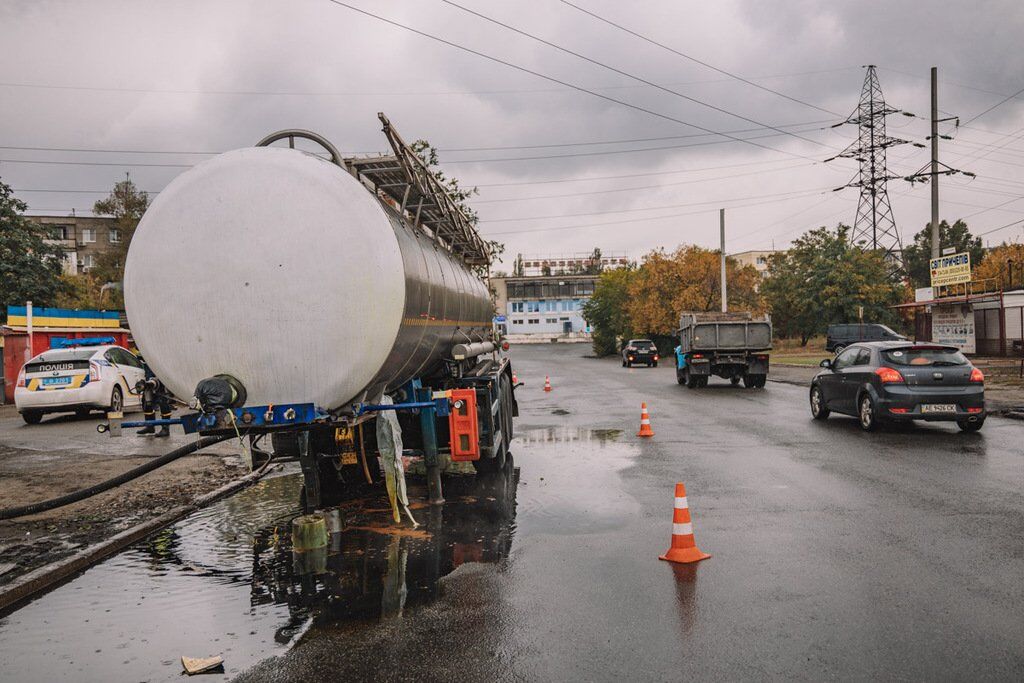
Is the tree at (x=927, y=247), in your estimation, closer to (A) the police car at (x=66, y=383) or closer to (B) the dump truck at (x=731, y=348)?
(B) the dump truck at (x=731, y=348)

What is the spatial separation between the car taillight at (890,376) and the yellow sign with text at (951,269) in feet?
74.6

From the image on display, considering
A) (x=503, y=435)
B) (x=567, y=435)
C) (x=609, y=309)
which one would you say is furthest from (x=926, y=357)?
(x=609, y=309)

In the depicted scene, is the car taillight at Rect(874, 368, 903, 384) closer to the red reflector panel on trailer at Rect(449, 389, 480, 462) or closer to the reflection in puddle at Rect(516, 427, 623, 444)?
the reflection in puddle at Rect(516, 427, 623, 444)

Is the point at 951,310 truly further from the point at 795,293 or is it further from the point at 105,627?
the point at 105,627

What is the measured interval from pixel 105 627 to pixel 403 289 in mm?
3081

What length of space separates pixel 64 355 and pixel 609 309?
177 feet

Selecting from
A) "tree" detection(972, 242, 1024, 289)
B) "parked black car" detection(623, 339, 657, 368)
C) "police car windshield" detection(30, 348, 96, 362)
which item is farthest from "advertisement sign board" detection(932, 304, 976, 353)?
"police car windshield" detection(30, 348, 96, 362)

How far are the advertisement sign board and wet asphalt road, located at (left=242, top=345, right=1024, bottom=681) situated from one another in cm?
2764

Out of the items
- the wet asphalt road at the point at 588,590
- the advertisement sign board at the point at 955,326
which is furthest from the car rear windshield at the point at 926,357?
the advertisement sign board at the point at 955,326

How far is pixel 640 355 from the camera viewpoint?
1710 inches

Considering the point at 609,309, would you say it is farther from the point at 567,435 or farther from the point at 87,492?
the point at 87,492

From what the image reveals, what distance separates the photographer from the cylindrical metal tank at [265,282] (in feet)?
18.9

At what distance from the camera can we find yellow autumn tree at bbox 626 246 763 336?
51.4m

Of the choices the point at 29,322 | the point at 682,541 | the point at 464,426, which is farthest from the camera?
the point at 29,322
